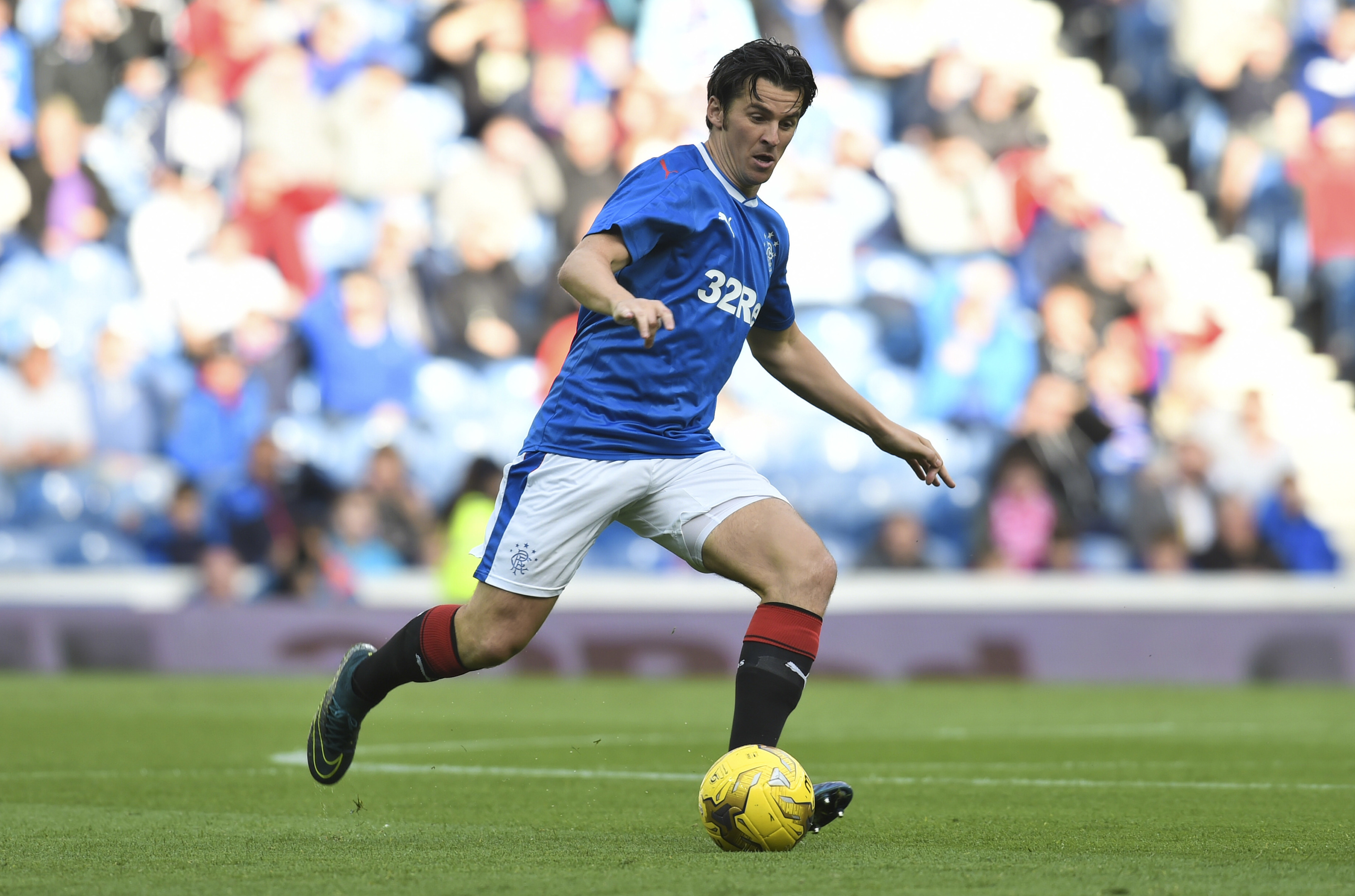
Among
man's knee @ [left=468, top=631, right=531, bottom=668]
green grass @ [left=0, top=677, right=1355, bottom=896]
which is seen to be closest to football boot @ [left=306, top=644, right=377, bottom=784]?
green grass @ [left=0, top=677, right=1355, bottom=896]

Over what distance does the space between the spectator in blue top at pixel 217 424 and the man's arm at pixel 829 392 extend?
9128 millimetres

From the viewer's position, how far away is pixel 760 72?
17.1ft

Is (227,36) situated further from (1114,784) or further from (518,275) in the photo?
(1114,784)

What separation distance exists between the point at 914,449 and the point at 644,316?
57.7 inches

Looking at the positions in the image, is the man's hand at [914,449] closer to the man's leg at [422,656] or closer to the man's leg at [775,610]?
the man's leg at [775,610]

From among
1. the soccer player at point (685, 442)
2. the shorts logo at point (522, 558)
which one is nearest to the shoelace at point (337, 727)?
the soccer player at point (685, 442)

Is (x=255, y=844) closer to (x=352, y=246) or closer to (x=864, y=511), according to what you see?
(x=864, y=511)

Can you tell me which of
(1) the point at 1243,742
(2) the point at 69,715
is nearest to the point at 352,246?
(2) the point at 69,715

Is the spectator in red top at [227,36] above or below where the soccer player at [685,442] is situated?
above

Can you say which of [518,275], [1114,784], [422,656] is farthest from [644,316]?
[518,275]

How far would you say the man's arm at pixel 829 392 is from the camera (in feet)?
18.7

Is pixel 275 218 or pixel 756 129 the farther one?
pixel 275 218

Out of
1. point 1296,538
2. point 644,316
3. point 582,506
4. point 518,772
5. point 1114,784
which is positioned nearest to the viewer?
point 644,316

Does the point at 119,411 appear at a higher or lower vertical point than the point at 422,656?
lower
